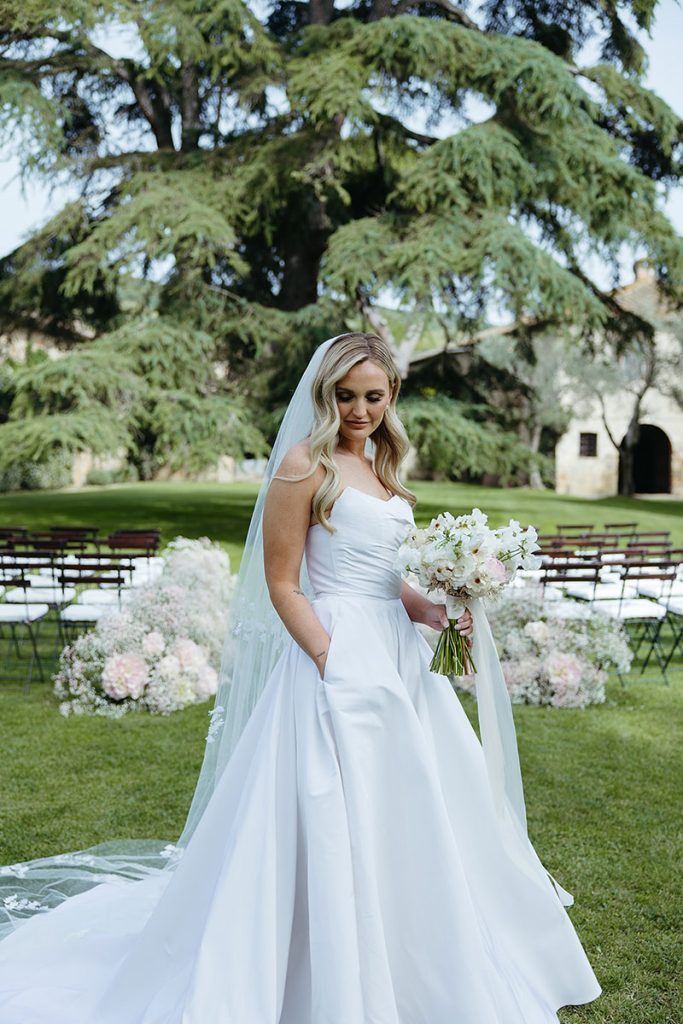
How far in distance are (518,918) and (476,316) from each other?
15.4 metres

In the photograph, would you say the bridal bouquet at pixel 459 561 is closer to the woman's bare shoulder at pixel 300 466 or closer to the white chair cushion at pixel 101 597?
the woman's bare shoulder at pixel 300 466

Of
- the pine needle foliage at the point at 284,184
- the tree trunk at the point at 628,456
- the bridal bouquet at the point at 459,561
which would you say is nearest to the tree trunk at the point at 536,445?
the tree trunk at the point at 628,456

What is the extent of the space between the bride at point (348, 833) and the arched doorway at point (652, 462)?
3522cm

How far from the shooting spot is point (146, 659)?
6.96m

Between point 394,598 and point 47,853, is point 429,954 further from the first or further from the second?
point 47,853

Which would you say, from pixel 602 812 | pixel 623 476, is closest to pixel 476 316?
pixel 602 812

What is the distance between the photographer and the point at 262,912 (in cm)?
259

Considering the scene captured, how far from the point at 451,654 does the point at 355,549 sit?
435 millimetres

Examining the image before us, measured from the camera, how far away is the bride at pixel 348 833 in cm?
257

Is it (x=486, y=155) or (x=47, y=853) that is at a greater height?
(x=486, y=155)

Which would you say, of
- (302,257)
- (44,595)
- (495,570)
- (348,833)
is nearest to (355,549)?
(495,570)

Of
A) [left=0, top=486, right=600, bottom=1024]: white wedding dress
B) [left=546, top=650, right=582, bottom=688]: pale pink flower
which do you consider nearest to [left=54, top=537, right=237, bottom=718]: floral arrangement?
[left=546, top=650, right=582, bottom=688]: pale pink flower

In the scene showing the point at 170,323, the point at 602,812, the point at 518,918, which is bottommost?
the point at 602,812

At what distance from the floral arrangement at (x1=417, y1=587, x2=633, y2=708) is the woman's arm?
14.6ft
